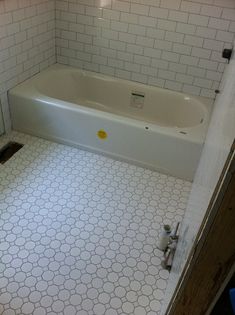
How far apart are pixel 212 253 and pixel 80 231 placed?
1368 millimetres

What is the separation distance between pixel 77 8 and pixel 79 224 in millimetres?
1944

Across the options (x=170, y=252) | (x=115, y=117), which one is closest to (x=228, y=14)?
(x=115, y=117)

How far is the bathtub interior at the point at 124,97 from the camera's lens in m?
2.73

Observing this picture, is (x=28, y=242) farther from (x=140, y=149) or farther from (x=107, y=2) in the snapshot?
(x=107, y=2)

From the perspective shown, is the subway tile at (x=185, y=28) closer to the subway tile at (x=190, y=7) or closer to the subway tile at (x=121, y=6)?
the subway tile at (x=190, y=7)

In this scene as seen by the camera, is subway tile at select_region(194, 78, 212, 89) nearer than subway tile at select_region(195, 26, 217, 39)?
No

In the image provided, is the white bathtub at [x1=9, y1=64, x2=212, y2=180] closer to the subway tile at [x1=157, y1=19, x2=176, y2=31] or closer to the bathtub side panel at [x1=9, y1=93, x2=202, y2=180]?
the bathtub side panel at [x1=9, y1=93, x2=202, y2=180]

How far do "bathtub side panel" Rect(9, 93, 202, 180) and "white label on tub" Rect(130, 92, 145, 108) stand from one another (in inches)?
25.6

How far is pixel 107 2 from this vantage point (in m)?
2.60

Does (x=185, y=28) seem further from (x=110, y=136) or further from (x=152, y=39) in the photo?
(x=110, y=136)

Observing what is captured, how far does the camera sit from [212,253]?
0.58m

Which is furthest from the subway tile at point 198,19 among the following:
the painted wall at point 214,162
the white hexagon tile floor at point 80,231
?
the painted wall at point 214,162

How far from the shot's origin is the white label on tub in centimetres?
284

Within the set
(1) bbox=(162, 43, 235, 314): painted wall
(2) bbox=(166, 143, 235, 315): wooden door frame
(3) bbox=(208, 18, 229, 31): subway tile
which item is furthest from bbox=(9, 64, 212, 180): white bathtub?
(2) bbox=(166, 143, 235, 315): wooden door frame
